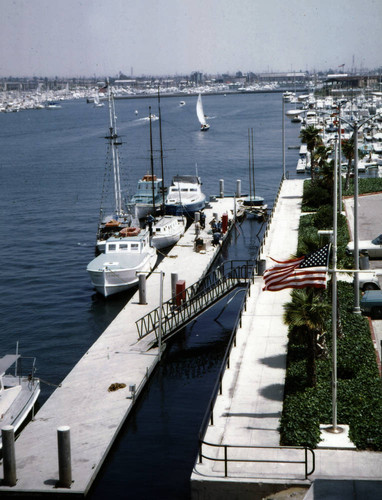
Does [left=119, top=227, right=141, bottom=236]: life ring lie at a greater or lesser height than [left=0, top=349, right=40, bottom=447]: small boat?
greater

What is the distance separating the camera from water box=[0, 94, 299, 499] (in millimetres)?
26484

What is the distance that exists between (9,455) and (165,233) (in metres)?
36.6

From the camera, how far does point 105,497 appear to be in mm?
23766

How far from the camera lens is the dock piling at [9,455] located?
22.8m

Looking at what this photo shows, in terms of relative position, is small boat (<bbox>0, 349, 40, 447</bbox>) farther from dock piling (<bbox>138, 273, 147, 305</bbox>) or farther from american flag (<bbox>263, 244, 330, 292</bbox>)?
dock piling (<bbox>138, 273, 147, 305</bbox>)

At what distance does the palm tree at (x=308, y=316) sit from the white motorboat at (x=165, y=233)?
33180 mm

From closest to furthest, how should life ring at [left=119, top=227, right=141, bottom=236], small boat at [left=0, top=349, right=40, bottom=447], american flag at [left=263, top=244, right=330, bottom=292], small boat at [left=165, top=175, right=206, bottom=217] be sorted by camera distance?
american flag at [left=263, top=244, right=330, bottom=292]
small boat at [left=0, top=349, right=40, bottom=447]
life ring at [left=119, top=227, right=141, bottom=236]
small boat at [left=165, top=175, right=206, bottom=217]

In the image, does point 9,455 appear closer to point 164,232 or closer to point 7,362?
point 7,362

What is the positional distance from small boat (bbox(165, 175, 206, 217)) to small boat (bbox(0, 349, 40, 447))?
39444 millimetres

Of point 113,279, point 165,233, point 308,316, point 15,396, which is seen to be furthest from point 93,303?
point 308,316

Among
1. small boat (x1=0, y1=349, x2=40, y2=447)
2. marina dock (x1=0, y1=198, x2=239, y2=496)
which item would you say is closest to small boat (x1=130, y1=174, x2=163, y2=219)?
marina dock (x1=0, y1=198, x2=239, y2=496)

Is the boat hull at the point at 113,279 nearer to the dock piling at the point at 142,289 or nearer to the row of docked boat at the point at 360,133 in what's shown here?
the dock piling at the point at 142,289

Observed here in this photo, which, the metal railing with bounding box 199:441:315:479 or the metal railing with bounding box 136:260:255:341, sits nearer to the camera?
the metal railing with bounding box 199:441:315:479

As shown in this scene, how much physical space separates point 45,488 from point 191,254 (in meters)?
32.9
